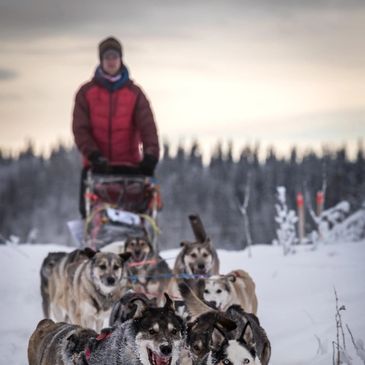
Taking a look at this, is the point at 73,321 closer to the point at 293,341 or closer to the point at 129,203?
the point at 129,203

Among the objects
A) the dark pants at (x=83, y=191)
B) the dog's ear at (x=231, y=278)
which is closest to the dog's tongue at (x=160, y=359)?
the dog's ear at (x=231, y=278)

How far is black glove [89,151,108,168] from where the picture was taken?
4.88m

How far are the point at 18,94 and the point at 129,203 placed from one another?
1141mm

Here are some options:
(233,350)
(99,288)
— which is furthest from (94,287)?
(233,350)

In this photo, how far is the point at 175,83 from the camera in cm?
508

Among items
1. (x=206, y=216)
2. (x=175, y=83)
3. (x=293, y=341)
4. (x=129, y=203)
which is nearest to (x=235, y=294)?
(x=293, y=341)

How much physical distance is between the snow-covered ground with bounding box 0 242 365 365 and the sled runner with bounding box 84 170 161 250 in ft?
2.50

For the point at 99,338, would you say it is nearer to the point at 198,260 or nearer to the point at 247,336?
the point at 247,336

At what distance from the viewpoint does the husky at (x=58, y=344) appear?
2697mm

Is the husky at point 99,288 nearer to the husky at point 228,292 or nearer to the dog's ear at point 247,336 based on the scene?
the husky at point 228,292

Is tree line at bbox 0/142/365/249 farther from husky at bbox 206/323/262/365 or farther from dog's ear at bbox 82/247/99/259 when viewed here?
husky at bbox 206/323/262/365

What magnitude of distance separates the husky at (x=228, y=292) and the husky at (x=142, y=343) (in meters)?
1.27

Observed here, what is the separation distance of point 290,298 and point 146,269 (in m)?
1.05

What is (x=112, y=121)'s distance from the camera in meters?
5.12
